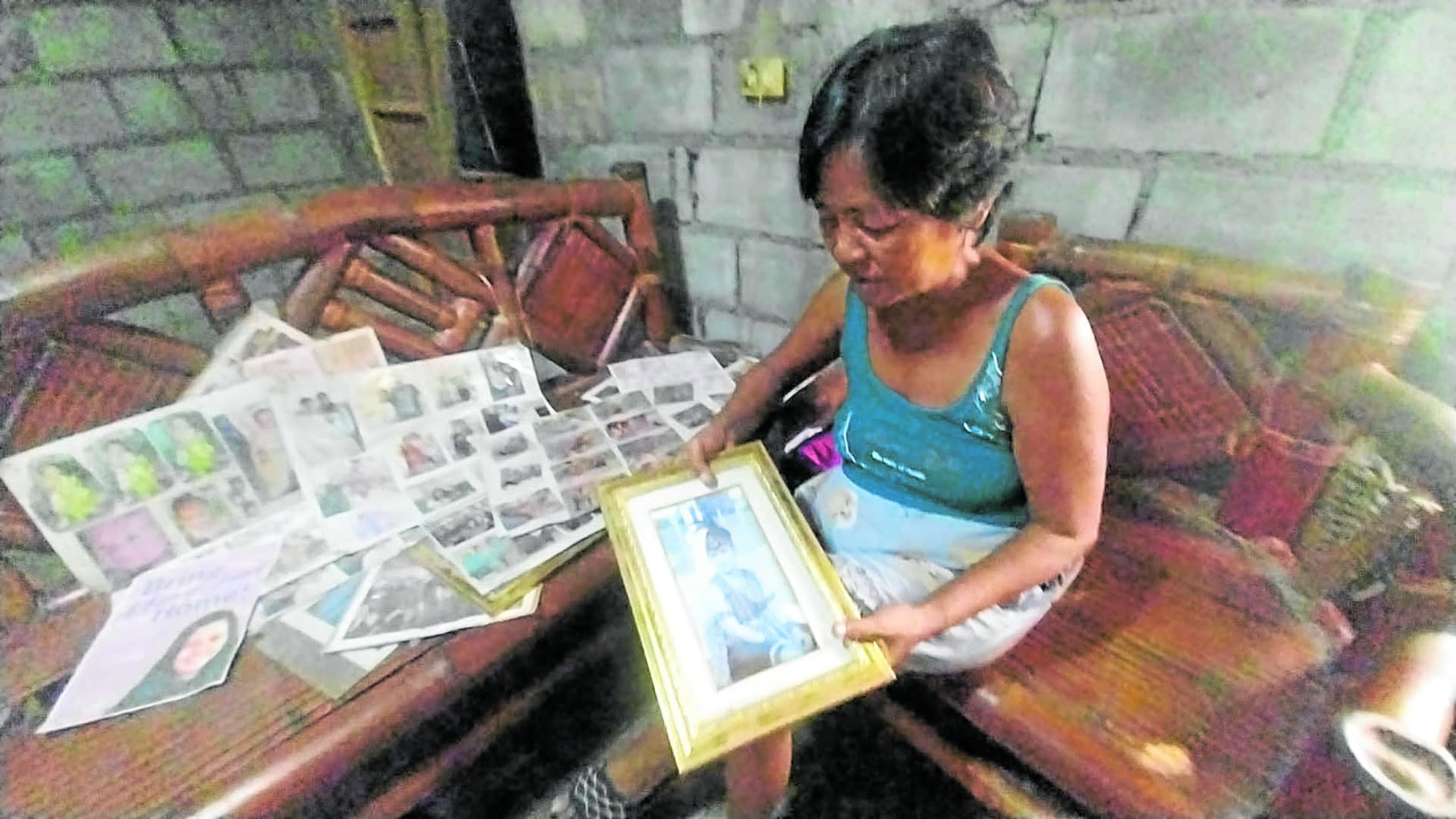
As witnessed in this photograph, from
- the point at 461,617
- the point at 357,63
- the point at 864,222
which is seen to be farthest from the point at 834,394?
the point at 357,63

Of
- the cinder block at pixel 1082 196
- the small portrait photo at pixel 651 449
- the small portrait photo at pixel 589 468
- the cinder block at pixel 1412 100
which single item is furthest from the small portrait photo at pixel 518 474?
the cinder block at pixel 1412 100

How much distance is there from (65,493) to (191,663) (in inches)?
10.8

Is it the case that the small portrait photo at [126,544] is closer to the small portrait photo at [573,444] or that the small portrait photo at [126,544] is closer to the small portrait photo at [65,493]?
the small portrait photo at [65,493]

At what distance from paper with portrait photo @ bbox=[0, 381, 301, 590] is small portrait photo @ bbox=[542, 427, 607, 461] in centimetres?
39

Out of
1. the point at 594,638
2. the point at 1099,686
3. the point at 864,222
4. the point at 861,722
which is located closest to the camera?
the point at 864,222

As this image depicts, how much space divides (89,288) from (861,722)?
133cm

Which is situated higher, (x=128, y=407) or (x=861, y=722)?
(x=128, y=407)

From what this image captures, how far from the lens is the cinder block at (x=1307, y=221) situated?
0.80 metres

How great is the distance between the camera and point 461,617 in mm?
927

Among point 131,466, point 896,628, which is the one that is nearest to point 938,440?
point 896,628

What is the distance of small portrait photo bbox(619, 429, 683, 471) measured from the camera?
1.20 meters

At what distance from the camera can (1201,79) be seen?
878 millimetres

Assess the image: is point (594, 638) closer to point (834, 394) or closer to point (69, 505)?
point (834, 394)

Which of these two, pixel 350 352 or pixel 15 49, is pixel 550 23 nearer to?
pixel 350 352
